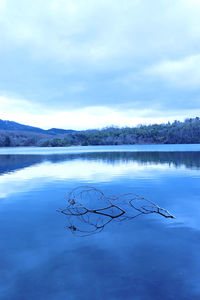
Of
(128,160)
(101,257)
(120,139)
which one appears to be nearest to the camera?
(101,257)

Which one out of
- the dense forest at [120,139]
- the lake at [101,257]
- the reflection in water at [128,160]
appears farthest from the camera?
the dense forest at [120,139]

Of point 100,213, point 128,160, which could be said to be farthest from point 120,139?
point 100,213

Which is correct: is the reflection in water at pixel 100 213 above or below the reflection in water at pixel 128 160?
below

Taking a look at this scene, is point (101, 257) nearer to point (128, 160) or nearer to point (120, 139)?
point (128, 160)

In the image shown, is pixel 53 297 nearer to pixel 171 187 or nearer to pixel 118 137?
pixel 171 187

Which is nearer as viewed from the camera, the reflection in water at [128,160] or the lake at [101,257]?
the lake at [101,257]

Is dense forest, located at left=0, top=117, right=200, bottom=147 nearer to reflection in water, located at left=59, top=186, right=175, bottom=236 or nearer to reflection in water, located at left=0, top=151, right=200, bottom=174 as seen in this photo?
reflection in water, located at left=0, top=151, right=200, bottom=174

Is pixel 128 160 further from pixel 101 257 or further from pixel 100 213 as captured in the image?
pixel 101 257

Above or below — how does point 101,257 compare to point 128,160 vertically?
below

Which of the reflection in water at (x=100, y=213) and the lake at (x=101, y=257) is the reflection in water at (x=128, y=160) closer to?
the reflection in water at (x=100, y=213)

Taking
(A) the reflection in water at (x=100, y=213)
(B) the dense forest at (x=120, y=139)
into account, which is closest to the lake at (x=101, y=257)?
(A) the reflection in water at (x=100, y=213)

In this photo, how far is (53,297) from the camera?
4961 mm

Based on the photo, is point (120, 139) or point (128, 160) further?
point (120, 139)

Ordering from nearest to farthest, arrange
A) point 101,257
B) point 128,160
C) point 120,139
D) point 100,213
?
point 101,257 → point 100,213 → point 128,160 → point 120,139
